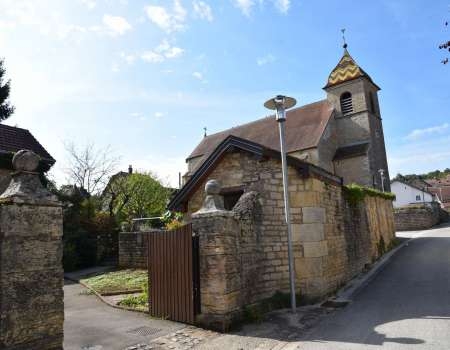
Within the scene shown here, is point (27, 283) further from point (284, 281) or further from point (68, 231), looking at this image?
point (68, 231)

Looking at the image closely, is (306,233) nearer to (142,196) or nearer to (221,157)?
(221,157)

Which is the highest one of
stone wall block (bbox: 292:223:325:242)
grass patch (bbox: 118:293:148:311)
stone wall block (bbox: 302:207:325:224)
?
stone wall block (bbox: 302:207:325:224)

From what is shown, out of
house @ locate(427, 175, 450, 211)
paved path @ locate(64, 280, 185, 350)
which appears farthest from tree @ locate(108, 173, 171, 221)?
house @ locate(427, 175, 450, 211)

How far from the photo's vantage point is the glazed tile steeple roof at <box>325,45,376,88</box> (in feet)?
96.1

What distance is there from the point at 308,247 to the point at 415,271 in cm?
558

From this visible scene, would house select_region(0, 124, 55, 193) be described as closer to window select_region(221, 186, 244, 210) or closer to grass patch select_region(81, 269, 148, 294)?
grass patch select_region(81, 269, 148, 294)

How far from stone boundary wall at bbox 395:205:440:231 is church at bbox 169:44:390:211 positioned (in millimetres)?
2958

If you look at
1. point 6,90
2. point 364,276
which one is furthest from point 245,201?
point 6,90

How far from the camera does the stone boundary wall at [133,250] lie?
49.4 ft

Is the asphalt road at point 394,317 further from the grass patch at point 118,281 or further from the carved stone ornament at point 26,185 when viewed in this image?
the grass patch at point 118,281

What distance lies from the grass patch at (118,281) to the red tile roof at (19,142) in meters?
6.99

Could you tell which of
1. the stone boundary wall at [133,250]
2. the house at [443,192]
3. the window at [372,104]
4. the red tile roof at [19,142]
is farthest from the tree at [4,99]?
the house at [443,192]

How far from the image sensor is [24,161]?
4.52 meters

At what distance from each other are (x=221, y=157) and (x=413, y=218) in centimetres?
2555
